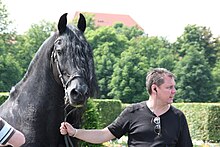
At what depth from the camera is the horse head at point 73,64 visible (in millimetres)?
3686

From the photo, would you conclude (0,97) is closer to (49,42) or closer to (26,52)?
(49,42)

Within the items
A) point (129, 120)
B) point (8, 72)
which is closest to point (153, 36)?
point (8, 72)

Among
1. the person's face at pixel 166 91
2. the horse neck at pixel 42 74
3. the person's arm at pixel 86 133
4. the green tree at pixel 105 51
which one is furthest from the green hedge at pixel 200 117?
the green tree at pixel 105 51

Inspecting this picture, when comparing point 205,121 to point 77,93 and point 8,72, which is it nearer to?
point 77,93

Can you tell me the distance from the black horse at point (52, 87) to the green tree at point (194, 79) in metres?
53.1

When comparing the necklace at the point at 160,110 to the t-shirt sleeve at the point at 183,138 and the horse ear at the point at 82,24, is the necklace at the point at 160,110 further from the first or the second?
the horse ear at the point at 82,24

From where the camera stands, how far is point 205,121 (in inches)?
886

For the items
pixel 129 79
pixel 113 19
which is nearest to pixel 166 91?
pixel 129 79

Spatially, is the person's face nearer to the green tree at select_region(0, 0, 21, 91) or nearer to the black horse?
the black horse

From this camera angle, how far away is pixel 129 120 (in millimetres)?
4645

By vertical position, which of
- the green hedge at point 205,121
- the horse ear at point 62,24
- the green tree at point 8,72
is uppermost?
the horse ear at point 62,24

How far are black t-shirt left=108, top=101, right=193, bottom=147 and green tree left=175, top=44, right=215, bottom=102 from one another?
5239cm

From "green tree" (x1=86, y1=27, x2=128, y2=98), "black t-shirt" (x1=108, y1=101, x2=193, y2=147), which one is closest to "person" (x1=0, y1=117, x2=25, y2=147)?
"black t-shirt" (x1=108, y1=101, x2=193, y2=147)

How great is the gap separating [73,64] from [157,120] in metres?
1.12
